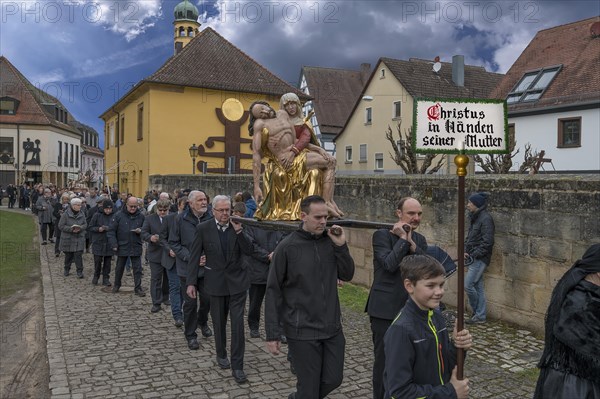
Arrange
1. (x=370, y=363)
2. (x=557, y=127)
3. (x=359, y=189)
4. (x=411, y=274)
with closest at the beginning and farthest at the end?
(x=411, y=274)
(x=370, y=363)
(x=359, y=189)
(x=557, y=127)

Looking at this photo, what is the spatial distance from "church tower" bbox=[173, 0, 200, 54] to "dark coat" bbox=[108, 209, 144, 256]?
48442mm

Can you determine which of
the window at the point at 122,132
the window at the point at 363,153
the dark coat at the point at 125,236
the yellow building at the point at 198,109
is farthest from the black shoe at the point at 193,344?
the window at the point at 363,153

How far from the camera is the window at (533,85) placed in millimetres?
28773

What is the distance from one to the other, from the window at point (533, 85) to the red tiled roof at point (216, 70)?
11939 millimetres

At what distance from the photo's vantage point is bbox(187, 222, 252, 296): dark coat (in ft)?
21.1

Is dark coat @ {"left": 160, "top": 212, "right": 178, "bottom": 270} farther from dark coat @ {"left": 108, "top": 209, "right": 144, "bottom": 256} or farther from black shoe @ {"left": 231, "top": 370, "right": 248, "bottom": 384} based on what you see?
black shoe @ {"left": 231, "top": 370, "right": 248, "bottom": 384}

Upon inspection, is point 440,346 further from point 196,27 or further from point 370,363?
point 196,27

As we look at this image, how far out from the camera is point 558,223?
7.28 metres

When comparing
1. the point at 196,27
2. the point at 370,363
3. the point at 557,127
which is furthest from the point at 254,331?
the point at 196,27

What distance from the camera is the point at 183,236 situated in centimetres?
809

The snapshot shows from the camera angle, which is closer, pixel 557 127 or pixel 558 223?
pixel 558 223

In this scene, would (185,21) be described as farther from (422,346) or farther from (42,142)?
(422,346)

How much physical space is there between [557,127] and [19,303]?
25200 mm

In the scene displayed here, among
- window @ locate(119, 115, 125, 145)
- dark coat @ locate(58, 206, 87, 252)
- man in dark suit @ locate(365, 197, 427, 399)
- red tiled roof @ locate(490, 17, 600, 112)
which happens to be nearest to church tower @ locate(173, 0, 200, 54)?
window @ locate(119, 115, 125, 145)
